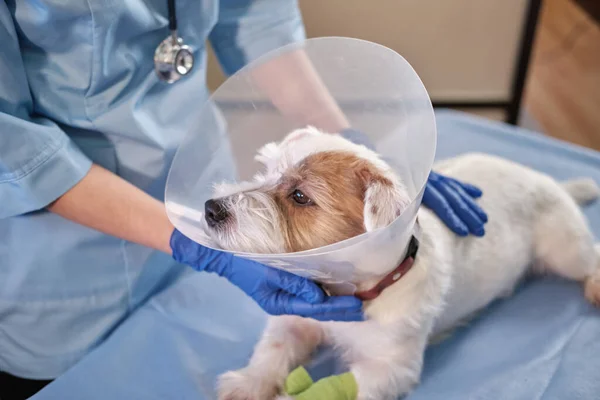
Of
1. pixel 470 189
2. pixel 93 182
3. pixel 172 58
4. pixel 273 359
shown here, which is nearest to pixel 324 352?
pixel 273 359

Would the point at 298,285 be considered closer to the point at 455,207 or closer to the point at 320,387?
the point at 320,387

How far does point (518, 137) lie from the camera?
2080mm

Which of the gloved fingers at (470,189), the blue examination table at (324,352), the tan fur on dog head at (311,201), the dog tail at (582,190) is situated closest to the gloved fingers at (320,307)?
the tan fur on dog head at (311,201)

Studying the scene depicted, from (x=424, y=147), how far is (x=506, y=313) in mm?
591

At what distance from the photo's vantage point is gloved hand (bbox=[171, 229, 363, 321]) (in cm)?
111

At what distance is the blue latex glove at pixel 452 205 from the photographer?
1.33 m

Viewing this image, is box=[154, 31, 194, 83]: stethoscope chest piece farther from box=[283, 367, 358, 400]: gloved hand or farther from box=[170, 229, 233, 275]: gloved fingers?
box=[283, 367, 358, 400]: gloved hand

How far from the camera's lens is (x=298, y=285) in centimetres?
112

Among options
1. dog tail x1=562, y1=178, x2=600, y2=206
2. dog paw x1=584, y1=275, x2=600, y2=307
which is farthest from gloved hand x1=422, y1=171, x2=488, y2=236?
dog tail x1=562, y1=178, x2=600, y2=206

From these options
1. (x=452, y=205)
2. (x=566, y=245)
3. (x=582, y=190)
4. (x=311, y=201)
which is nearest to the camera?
(x=311, y=201)

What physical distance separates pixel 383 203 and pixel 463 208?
40 centimetres

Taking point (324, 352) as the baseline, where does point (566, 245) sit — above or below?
above

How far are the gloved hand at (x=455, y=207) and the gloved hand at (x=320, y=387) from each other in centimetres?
44

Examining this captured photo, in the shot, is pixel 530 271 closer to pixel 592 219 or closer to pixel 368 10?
pixel 592 219
